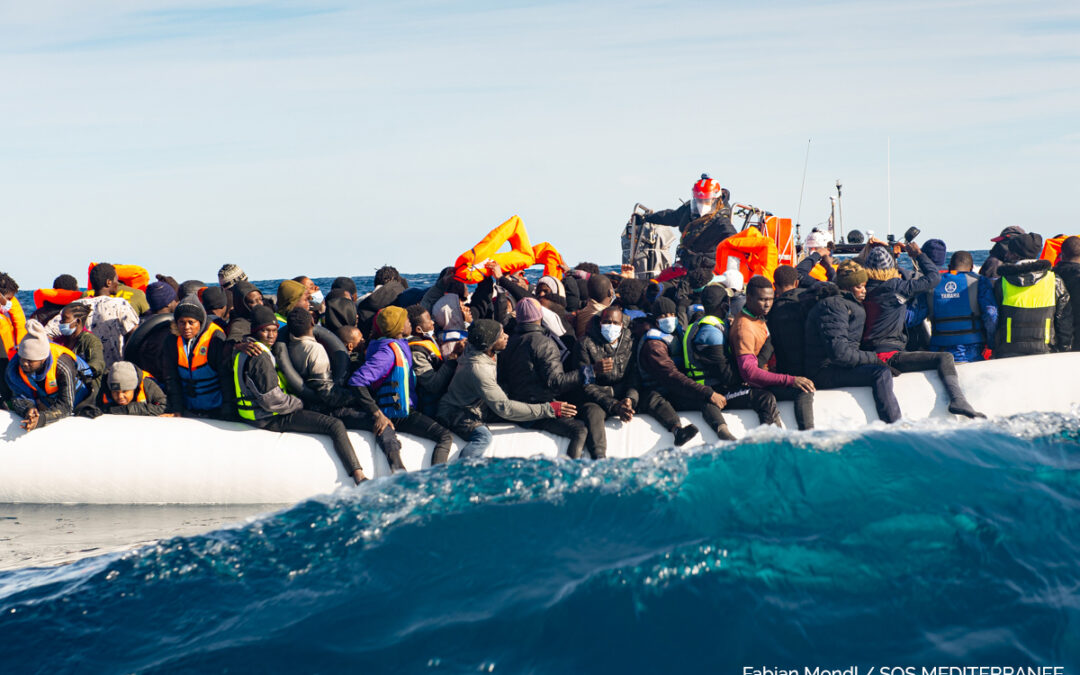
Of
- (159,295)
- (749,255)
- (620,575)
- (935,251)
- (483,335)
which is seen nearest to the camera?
(620,575)

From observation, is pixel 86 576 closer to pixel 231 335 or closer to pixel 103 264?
pixel 231 335

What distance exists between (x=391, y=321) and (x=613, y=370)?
6.31 ft

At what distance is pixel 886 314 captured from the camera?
8305 millimetres

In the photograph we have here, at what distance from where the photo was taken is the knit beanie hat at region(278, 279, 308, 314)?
818cm

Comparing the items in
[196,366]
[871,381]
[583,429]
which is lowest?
[583,429]

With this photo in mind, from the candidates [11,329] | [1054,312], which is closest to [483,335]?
[11,329]

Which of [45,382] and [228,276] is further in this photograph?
[228,276]

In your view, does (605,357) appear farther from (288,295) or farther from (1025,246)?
(1025,246)

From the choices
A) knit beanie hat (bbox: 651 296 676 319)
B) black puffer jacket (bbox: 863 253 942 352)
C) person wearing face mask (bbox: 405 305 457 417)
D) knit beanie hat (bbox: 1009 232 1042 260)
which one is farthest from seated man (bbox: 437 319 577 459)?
knit beanie hat (bbox: 1009 232 1042 260)

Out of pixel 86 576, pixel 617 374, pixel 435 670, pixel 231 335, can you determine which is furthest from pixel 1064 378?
pixel 86 576

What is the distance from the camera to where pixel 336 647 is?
493 centimetres

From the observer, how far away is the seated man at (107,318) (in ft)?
27.7

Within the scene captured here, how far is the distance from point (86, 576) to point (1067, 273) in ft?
28.3

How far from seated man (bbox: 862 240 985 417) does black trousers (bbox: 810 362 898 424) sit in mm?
169
